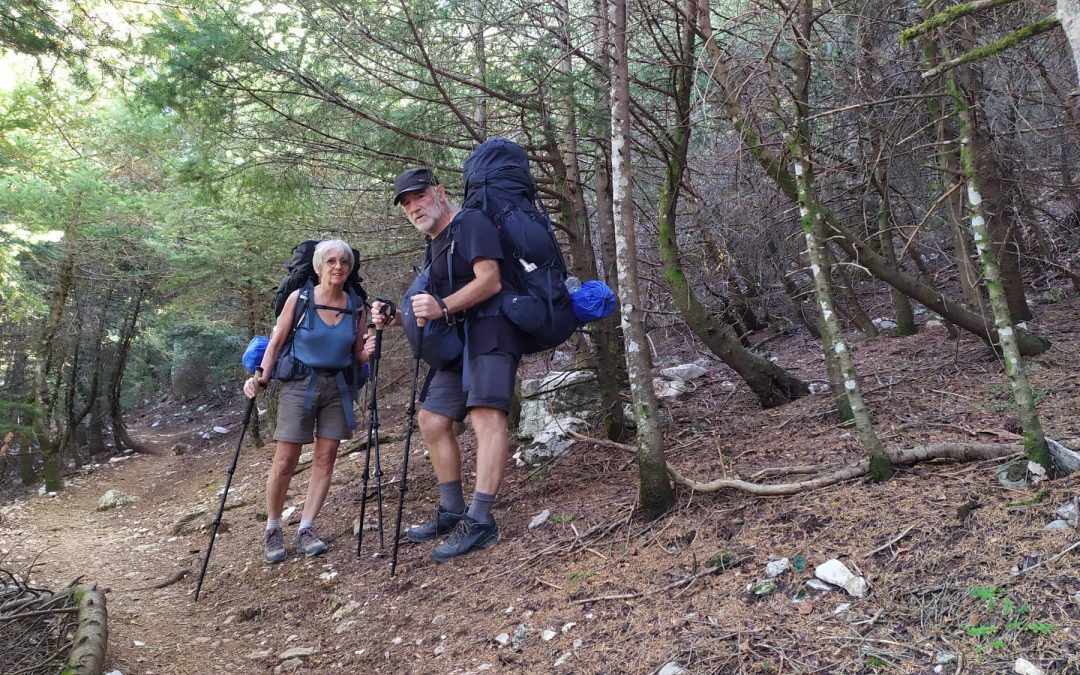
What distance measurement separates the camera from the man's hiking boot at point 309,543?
5.14 m

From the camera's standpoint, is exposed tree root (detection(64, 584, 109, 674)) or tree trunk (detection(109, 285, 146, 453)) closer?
exposed tree root (detection(64, 584, 109, 674))

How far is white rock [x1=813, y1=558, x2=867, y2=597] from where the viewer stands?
2535 millimetres

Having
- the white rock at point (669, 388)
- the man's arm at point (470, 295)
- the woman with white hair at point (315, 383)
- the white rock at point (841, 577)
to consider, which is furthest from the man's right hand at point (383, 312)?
the white rock at point (669, 388)

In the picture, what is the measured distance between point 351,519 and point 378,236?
10.1 feet

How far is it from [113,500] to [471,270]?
9.20 m

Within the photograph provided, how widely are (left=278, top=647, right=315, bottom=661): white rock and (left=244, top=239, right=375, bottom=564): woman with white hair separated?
139cm

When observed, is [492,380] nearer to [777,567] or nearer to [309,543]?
[777,567]

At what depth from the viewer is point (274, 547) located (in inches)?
207

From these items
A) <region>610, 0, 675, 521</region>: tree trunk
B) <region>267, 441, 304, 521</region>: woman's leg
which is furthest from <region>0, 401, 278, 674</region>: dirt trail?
<region>610, 0, 675, 521</region>: tree trunk

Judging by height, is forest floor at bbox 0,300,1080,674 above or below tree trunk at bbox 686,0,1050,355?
below

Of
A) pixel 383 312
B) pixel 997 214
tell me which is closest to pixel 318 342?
pixel 383 312

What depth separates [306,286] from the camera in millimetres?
5305

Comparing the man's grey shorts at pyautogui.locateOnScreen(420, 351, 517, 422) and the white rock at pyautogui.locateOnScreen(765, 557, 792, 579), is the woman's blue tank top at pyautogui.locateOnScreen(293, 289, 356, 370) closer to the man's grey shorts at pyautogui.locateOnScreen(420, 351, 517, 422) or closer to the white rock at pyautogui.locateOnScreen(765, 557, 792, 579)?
the man's grey shorts at pyautogui.locateOnScreen(420, 351, 517, 422)

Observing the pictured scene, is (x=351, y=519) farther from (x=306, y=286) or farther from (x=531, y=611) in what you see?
(x=531, y=611)
